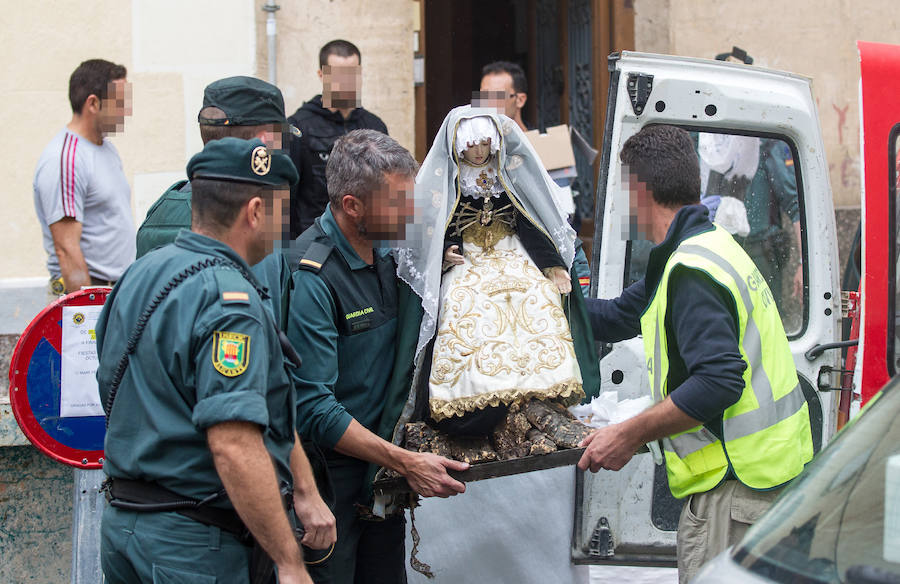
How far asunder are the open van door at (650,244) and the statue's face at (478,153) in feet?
1.64

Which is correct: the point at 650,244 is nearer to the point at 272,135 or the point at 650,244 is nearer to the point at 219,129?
the point at 272,135

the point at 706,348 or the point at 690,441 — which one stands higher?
the point at 706,348

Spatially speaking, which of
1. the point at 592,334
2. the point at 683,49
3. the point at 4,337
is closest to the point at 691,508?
the point at 592,334

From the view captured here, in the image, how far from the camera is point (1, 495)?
412 centimetres

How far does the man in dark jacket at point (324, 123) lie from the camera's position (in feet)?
15.2

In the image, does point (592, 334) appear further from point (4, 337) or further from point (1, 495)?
point (4, 337)

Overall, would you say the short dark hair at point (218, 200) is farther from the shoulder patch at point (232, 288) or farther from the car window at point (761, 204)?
the car window at point (761, 204)

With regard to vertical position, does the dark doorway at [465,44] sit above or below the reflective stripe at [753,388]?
above

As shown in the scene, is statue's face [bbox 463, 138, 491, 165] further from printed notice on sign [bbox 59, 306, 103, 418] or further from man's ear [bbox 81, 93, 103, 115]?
man's ear [bbox 81, 93, 103, 115]

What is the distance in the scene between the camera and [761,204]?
4.14m

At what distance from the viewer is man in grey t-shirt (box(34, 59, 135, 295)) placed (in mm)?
4449

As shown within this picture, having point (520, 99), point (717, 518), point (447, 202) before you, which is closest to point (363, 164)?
point (447, 202)

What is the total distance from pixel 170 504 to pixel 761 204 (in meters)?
2.81

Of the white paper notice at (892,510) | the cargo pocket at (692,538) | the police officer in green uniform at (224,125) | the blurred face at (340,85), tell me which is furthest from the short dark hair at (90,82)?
the white paper notice at (892,510)
